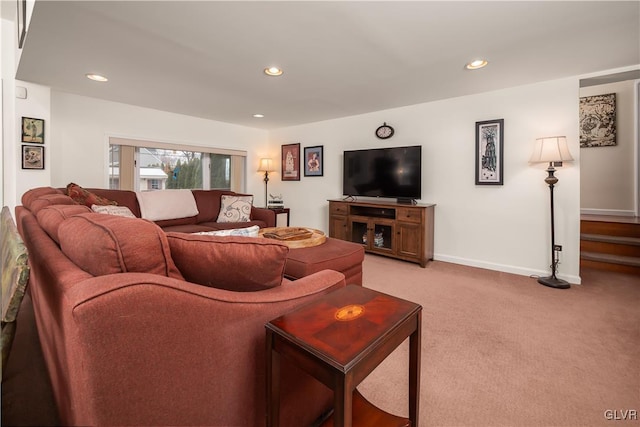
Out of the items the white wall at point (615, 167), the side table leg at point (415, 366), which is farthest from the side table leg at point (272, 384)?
the white wall at point (615, 167)

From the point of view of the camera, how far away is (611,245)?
11.6 feet

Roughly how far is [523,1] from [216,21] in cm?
196

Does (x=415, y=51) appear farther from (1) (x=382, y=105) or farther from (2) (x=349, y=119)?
(2) (x=349, y=119)

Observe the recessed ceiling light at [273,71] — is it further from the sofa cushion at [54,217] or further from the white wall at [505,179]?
the sofa cushion at [54,217]

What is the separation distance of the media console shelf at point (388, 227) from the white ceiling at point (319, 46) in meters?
1.46

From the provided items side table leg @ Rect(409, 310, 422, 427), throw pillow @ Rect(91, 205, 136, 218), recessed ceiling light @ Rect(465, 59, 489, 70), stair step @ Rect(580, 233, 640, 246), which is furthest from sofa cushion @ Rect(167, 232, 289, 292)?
stair step @ Rect(580, 233, 640, 246)

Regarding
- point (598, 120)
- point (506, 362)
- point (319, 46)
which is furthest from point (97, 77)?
point (598, 120)

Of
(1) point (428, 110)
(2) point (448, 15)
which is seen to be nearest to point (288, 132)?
(1) point (428, 110)

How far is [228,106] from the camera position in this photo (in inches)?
161

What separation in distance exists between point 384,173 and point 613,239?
2.85m

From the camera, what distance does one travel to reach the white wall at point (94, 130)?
11.7 ft

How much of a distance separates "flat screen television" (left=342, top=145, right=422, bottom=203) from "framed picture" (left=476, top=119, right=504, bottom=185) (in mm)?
688

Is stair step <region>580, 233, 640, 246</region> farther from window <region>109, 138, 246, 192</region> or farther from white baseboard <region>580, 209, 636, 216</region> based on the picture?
window <region>109, 138, 246, 192</region>

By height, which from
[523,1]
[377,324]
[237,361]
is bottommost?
[237,361]
